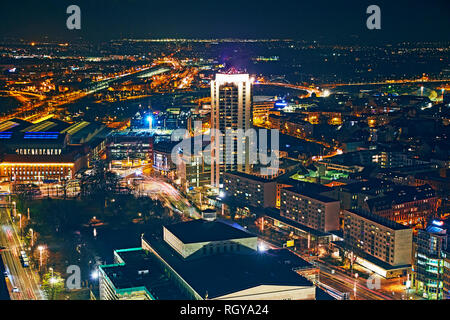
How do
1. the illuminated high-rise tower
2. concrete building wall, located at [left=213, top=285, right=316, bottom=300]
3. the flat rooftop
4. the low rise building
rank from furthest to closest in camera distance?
the illuminated high-rise tower
the low rise building
the flat rooftop
concrete building wall, located at [left=213, top=285, right=316, bottom=300]

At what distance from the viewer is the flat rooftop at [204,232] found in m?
6.86

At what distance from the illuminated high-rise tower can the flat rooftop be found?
3708mm

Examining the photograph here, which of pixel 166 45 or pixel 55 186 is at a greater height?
pixel 166 45

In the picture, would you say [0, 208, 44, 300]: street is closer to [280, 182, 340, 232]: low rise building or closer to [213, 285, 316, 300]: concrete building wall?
[213, 285, 316, 300]: concrete building wall

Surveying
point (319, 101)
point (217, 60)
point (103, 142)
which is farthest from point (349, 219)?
point (217, 60)

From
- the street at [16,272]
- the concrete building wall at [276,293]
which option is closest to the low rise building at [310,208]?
the concrete building wall at [276,293]

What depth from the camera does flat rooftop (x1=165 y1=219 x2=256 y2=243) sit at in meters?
6.86

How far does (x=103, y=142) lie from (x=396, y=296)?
950 centimetres

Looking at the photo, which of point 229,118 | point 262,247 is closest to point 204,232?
point 262,247

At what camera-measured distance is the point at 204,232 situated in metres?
7.08

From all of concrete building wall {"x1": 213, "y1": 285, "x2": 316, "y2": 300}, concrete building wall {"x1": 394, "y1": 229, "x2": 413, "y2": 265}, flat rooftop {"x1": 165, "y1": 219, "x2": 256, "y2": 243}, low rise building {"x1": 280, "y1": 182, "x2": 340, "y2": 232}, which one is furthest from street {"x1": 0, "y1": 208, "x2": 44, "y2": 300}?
concrete building wall {"x1": 394, "y1": 229, "x2": 413, "y2": 265}

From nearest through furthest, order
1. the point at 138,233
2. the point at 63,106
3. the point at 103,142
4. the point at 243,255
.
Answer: the point at 243,255
the point at 138,233
the point at 103,142
the point at 63,106

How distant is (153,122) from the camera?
17688mm

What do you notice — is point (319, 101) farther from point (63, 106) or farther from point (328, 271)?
point (328, 271)
